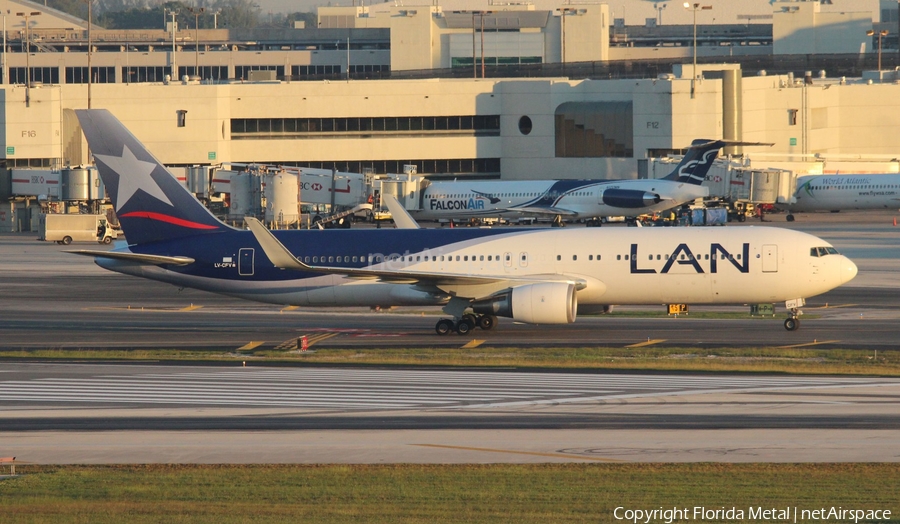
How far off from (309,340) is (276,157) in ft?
234

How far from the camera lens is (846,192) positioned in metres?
99.2

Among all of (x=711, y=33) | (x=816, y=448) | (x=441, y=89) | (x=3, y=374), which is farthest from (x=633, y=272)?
(x=711, y=33)

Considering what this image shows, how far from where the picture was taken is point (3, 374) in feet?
116

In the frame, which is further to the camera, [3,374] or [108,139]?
[108,139]

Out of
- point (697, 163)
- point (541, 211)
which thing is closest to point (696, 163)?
point (697, 163)

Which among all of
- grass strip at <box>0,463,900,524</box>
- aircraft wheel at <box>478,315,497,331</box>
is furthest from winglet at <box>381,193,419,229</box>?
grass strip at <box>0,463,900,524</box>

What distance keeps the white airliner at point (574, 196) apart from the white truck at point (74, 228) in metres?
25.1

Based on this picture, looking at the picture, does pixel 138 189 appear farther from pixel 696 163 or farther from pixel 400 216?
pixel 696 163

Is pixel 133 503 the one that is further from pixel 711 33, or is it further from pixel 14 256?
pixel 711 33

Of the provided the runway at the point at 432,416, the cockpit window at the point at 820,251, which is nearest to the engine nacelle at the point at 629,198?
the cockpit window at the point at 820,251

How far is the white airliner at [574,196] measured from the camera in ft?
302

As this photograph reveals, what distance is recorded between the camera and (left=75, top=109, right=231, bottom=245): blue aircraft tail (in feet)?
145

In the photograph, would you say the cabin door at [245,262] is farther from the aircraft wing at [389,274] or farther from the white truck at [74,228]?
the white truck at [74,228]

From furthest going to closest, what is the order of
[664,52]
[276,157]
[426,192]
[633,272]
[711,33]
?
1. [711,33]
2. [664,52]
3. [276,157]
4. [426,192]
5. [633,272]
